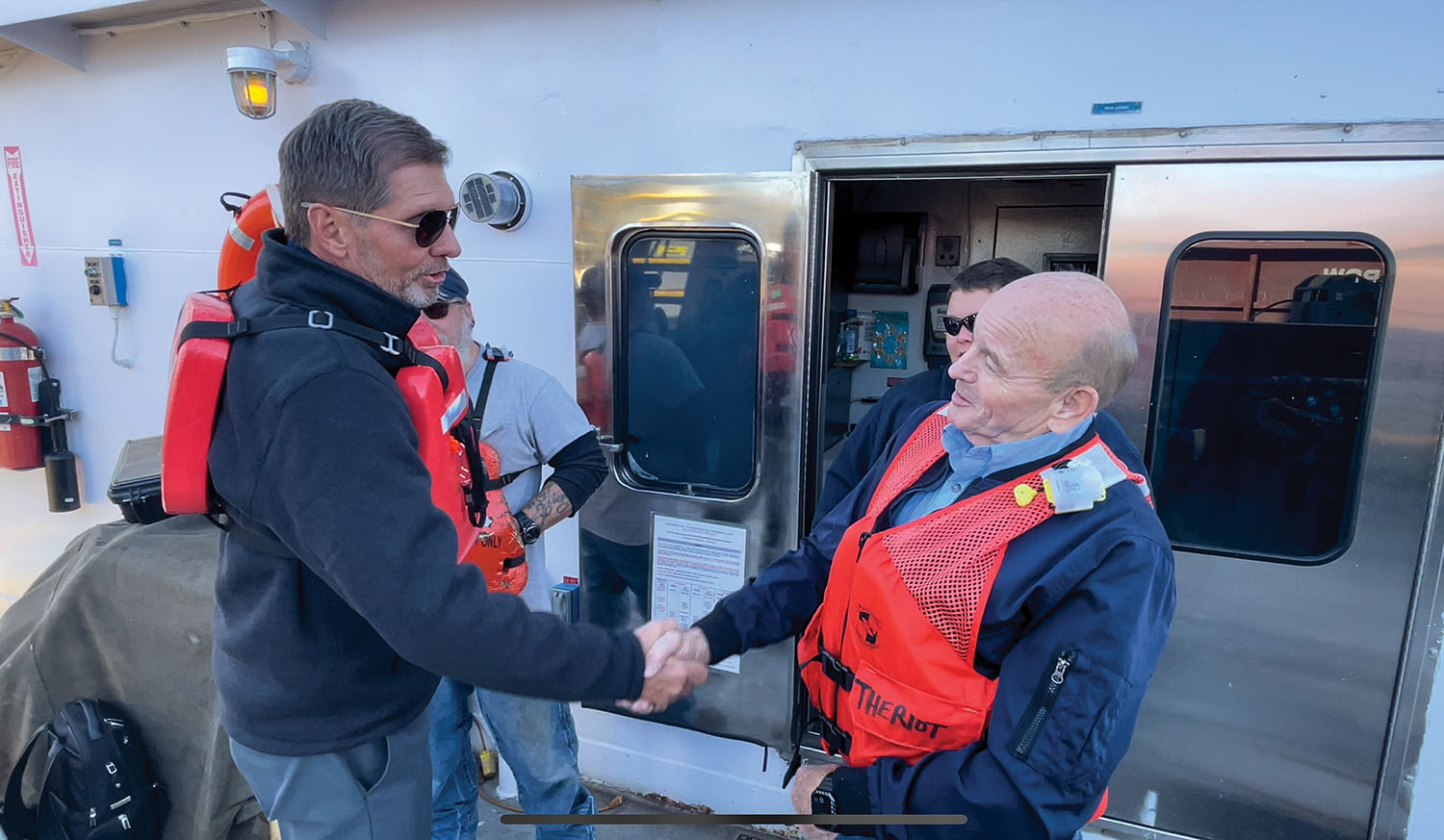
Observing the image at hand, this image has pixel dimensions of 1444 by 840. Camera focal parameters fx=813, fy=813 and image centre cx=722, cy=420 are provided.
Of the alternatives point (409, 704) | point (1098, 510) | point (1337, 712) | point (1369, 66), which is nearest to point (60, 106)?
point (409, 704)

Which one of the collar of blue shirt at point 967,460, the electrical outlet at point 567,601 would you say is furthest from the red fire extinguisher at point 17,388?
the collar of blue shirt at point 967,460

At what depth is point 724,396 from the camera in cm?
312

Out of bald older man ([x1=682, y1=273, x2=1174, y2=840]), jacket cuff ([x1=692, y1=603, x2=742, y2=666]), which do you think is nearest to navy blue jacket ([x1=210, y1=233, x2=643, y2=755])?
jacket cuff ([x1=692, y1=603, x2=742, y2=666])

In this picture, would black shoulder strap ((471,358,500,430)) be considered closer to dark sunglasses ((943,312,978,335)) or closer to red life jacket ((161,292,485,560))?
red life jacket ((161,292,485,560))

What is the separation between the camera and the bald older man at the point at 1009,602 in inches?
54.2

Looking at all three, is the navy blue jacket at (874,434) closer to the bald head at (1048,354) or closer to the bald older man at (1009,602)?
the bald older man at (1009,602)

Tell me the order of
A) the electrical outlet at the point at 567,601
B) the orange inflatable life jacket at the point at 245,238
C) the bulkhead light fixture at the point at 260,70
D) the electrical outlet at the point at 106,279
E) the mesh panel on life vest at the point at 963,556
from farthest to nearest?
the electrical outlet at the point at 106,279 < the electrical outlet at the point at 567,601 < the bulkhead light fixture at the point at 260,70 < the orange inflatable life jacket at the point at 245,238 < the mesh panel on life vest at the point at 963,556

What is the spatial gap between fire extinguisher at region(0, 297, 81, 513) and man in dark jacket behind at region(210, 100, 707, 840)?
398cm

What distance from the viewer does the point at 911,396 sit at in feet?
8.64

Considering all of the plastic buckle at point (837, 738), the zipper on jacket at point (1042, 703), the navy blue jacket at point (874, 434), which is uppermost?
the navy blue jacket at point (874, 434)

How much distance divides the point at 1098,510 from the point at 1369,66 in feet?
5.57

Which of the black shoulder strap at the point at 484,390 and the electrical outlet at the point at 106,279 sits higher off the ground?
the electrical outlet at the point at 106,279

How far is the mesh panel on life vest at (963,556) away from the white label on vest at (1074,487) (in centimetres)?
2

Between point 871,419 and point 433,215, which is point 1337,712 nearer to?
point 871,419
